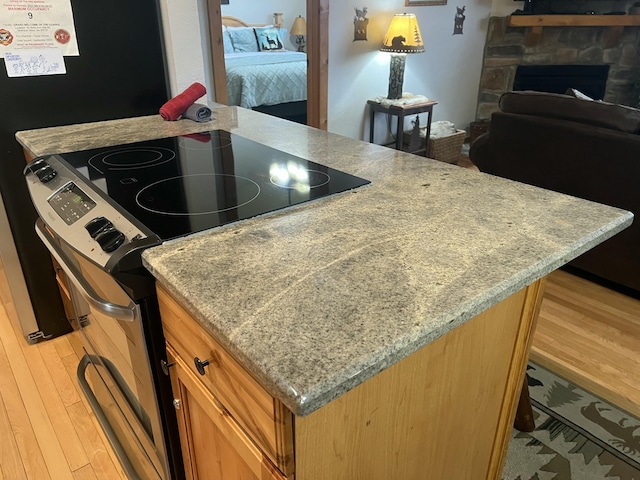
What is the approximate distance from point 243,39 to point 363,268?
6.07 m

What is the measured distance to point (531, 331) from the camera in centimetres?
107

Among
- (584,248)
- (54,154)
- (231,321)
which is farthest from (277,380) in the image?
(54,154)

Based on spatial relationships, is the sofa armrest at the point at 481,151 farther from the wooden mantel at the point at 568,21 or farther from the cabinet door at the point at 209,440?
the wooden mantel at the point at 568,21

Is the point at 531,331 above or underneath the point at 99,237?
underneath

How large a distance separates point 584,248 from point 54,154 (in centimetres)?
141

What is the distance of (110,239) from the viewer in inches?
37.3

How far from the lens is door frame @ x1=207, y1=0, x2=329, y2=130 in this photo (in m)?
3.33

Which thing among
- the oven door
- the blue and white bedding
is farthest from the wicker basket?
the oven door

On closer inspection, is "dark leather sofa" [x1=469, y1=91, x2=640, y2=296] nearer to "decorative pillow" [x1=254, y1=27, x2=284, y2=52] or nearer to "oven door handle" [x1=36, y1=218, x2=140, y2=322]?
"oven door handle" [x1=36, y1=218, x2=140, y2=322]

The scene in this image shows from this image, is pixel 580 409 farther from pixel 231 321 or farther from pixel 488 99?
pixel 488 99

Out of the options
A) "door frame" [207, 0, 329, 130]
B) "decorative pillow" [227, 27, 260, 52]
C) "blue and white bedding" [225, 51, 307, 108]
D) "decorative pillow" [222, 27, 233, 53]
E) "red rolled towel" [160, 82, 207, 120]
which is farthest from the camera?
"decorative pillow" [227, 27, 260, 52]

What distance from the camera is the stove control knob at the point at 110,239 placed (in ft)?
3.05

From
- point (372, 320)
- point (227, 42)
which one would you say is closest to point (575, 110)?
point (372, 320)

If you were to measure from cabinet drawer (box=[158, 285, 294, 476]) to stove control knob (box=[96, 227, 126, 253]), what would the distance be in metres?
0.11
